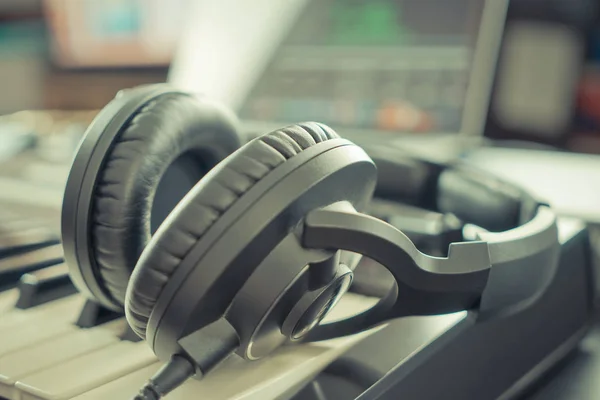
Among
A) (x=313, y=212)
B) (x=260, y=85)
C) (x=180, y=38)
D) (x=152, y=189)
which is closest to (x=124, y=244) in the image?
(x=152, y=189)

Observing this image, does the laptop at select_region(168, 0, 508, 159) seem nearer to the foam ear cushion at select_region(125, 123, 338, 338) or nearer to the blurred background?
the blurred background

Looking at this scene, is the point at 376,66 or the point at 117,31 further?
the point at 117,31

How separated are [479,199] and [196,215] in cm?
36

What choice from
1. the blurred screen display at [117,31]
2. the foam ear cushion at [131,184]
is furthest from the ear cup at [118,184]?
the blurred screen display at [117,31]

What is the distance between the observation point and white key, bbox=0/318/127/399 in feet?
1.30

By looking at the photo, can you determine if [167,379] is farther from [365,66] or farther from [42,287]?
[365,66]

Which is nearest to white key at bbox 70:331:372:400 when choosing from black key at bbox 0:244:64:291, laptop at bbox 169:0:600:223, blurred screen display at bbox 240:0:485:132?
black key at bbox 0:244:64:291

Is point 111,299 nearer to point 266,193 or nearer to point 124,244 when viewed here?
point 124,244

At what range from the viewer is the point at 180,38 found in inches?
51.8

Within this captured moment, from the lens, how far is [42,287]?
533 mm

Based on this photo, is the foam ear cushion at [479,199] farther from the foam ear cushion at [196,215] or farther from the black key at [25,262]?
the black key at [25,262]

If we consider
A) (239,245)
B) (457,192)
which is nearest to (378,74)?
(457,192)

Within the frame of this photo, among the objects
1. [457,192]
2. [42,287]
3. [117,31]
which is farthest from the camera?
[117,31]

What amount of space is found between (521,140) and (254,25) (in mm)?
573
